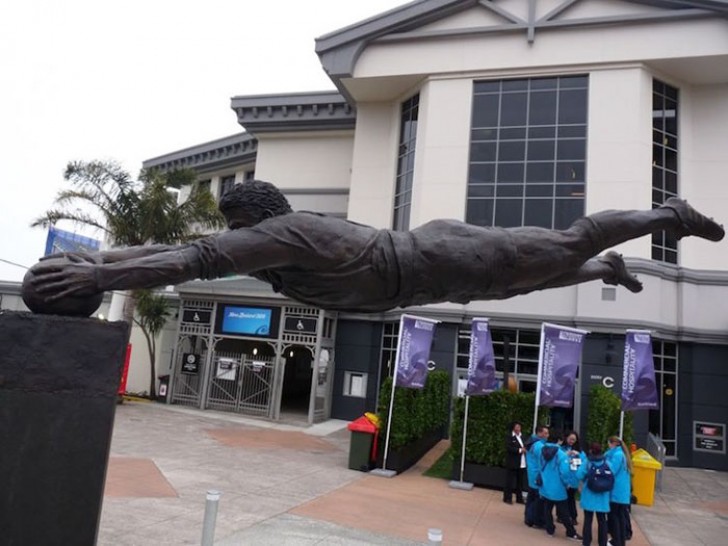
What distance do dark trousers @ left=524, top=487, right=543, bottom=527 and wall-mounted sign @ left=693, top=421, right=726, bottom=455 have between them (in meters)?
10.3

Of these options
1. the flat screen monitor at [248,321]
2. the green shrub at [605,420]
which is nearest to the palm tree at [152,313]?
the flat screen monitor at [248,321]

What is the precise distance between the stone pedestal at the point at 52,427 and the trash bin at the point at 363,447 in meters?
9.73

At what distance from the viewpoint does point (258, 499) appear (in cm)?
944

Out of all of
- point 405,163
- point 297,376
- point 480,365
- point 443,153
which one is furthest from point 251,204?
point 297,376

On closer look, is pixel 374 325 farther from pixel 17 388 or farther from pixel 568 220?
pixel 17 388

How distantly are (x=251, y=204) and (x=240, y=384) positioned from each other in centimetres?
1760

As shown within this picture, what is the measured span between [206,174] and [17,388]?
29.0 meters

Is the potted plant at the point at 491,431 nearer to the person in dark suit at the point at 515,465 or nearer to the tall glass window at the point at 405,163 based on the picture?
the person in dark suit at the point at 515,465

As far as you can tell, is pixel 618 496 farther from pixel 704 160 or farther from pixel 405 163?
pixel 405 163

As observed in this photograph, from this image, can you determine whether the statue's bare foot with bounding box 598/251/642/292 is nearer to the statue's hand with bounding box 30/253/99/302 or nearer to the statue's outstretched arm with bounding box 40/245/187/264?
the statue's outstretched arm with bounding box 40/245/187/264

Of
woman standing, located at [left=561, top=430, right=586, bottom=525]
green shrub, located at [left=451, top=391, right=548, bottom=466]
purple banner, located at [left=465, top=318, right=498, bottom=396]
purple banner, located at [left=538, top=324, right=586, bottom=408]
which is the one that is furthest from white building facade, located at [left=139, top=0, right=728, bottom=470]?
woman standing, located at [left=561, top=430, right=586, bottom=525]

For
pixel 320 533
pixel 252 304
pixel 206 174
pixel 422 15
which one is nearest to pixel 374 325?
pixel 252 304

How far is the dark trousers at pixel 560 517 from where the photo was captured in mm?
8977

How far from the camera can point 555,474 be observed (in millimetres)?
8961
